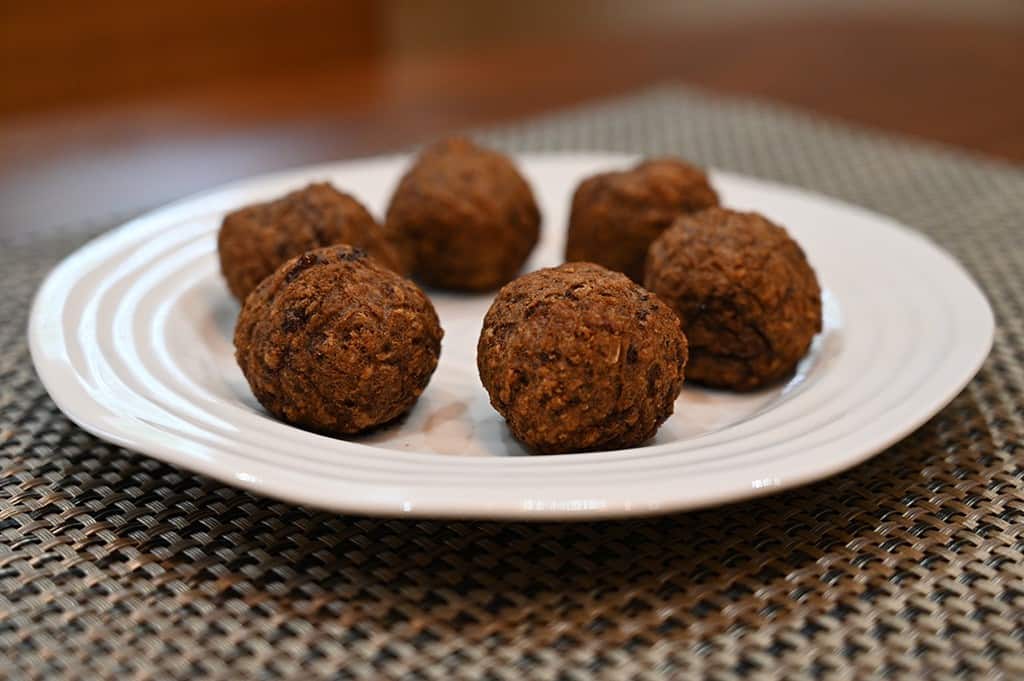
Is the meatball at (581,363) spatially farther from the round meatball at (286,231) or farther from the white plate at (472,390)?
the round meatball at (286,231)

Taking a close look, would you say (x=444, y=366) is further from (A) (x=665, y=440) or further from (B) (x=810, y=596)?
(B) (x=810, y=596)

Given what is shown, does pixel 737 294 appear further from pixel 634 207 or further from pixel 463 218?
pixel 463 218

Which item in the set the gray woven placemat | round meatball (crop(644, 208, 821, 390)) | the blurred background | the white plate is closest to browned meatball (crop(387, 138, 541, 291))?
the white plate

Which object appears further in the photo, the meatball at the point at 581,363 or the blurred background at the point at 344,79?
the blurred background at the point at 344,79

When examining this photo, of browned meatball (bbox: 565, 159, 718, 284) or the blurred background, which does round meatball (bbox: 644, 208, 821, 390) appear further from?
the blurred background

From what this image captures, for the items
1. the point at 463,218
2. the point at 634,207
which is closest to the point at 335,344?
the point at 463,218

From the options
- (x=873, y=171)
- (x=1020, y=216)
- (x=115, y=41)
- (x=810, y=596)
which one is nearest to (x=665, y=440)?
(x=810, y=596)

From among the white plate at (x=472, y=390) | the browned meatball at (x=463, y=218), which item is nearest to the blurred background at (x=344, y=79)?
the white plate at (x=472, y=390)
